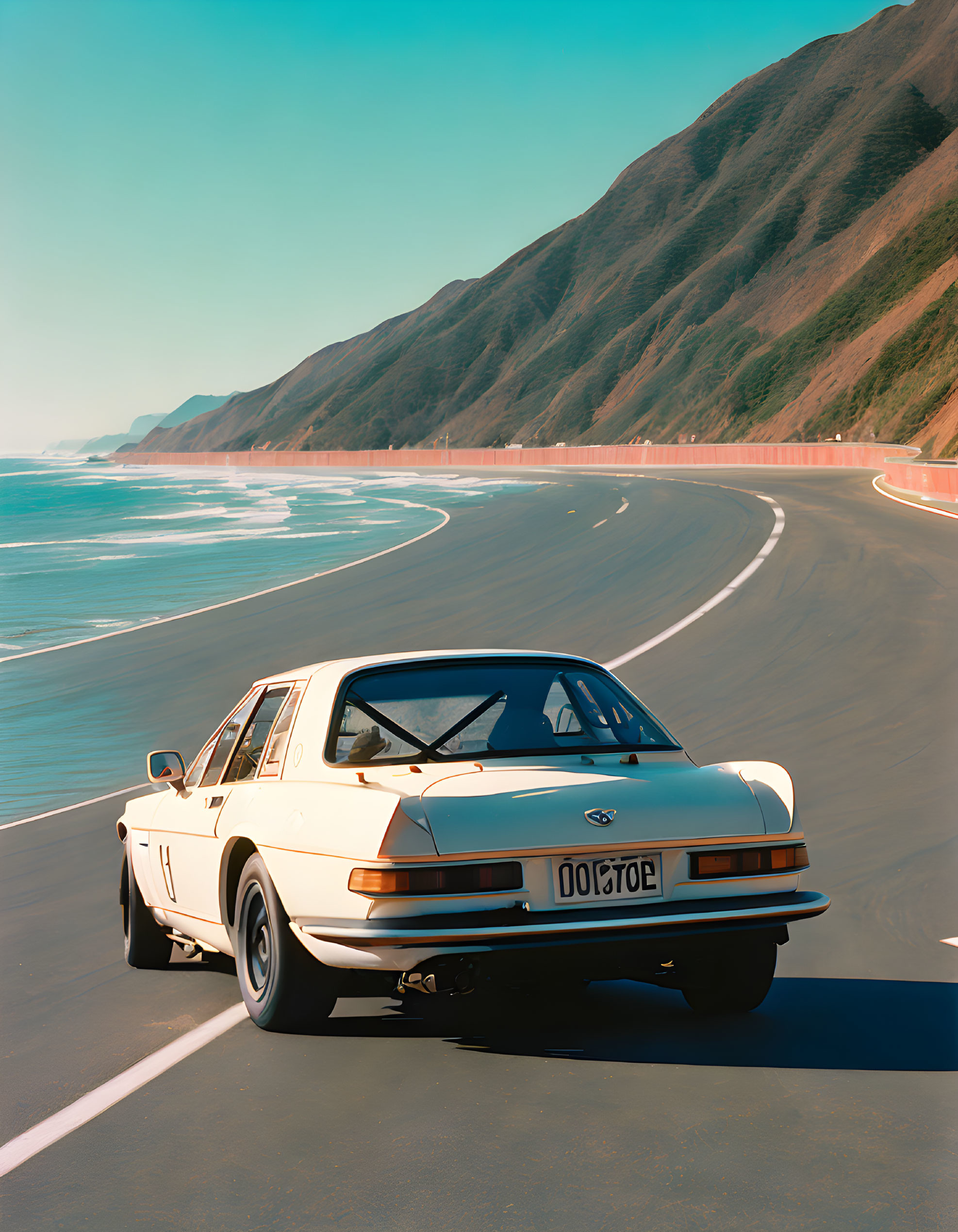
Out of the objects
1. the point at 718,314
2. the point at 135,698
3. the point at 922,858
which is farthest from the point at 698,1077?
the point at 718,314

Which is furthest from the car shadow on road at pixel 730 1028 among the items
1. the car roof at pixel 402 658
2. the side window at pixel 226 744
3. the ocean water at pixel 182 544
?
the ocean water at pixel 182 544

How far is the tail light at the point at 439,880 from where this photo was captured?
4488mm

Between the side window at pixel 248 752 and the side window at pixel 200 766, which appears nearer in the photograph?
the side window at pixel 248 752

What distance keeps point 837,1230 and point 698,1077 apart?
117 centimetres

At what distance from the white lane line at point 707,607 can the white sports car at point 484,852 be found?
208 inches

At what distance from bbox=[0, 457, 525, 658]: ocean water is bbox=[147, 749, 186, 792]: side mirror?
1673 cm

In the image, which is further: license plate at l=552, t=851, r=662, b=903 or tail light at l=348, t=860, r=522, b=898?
license plate at l=552, t=851, r=662, b=903

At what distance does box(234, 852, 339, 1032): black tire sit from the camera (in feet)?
16.0

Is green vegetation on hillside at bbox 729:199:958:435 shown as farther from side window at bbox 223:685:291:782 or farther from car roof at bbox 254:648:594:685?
side window at bbox 223:685:291:782

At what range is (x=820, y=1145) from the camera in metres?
3.85

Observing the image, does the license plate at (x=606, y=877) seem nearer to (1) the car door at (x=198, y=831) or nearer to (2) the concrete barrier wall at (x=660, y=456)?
(1) the car door at (x=198, y=831)

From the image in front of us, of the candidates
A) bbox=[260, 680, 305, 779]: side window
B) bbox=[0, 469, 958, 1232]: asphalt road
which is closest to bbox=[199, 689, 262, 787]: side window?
bbox=[260, 680, 305, 779]: side window

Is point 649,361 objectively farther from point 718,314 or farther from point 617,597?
point 617,597

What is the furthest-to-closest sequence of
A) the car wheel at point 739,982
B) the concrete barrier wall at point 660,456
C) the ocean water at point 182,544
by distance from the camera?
1. the concrete barrier wall at point 660,456
2. the ocean water at point 182,544
3. the car wheel at point 739,982
